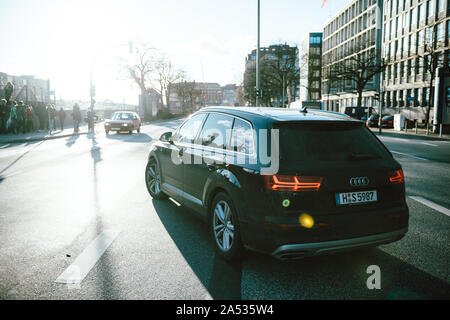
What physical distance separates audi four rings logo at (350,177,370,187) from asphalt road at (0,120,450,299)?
0.83 meters

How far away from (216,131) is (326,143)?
56.9 inches

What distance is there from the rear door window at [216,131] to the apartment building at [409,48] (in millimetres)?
44881

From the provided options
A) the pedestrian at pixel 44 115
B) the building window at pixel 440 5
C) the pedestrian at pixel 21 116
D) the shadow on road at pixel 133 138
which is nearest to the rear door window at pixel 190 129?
the shadow on road at pixel 133 138

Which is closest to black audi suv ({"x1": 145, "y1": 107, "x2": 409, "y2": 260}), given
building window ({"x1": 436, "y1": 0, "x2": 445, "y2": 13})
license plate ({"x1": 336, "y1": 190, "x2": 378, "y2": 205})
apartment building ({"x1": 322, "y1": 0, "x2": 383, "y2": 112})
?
license plate ({"x1": 336, "y1": 190, "x2": 378, "y2": 205})

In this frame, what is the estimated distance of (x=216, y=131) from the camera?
4910 mm

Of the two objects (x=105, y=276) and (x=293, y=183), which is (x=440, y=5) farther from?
(x=105, y=276)

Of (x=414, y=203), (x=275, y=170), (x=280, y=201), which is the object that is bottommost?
(x=414, y=203)

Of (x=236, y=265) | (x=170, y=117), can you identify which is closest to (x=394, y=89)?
(x=170, y=117)

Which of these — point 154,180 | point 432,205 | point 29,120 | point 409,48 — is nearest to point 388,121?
point 409,48

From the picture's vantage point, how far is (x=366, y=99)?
72875 mm

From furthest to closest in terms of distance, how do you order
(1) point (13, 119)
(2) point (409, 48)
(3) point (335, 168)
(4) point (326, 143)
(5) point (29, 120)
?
1. (2) point (409, 48)
2. (5) point (29, 120)
3. (1) point (13, 119)
4. (4) point (326, 143)
5. (3) point (335, 168)

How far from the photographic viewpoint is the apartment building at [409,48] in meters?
48.1

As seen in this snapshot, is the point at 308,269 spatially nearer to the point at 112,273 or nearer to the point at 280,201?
the point at 280,201
